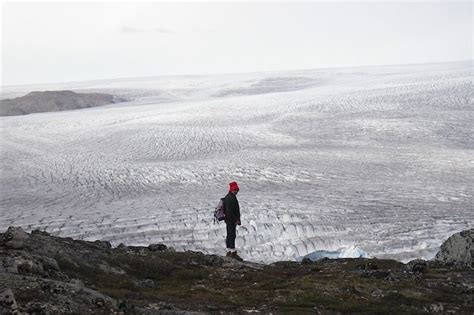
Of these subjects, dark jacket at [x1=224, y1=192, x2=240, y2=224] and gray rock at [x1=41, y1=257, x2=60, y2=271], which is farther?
dark jacket at [x1=224, y1=192, x2=240, y2=224]

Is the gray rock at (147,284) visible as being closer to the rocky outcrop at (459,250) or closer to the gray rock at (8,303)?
the gray rock at (8,303)

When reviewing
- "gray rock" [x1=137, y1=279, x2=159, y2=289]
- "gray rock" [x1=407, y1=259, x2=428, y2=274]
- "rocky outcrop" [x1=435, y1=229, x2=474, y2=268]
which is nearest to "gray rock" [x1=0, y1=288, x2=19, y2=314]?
"gray rock" [x1=137, y1=279, x2=159, y2=289]

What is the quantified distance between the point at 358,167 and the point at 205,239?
8.61 metres

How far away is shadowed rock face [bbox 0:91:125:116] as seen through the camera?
51375mm

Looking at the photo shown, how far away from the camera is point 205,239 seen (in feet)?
42.2

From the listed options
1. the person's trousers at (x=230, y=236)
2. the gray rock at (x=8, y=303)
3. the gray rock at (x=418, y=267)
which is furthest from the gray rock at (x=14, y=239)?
the gray rock at (x=418, y=267)

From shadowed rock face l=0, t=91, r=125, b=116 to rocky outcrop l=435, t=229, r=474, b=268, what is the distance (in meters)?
47.4

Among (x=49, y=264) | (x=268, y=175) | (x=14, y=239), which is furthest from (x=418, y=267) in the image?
(x=268, y=175)

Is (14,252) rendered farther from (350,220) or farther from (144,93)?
(144,93)

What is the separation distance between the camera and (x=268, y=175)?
61.3ft

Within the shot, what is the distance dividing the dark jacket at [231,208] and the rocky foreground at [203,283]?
1.17m

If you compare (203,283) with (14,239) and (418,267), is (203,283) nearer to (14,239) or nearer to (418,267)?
(14,239)

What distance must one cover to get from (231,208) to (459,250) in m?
4.26

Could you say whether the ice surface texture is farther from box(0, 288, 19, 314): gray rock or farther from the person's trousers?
box(0, 288, 19, 314): gray rock
